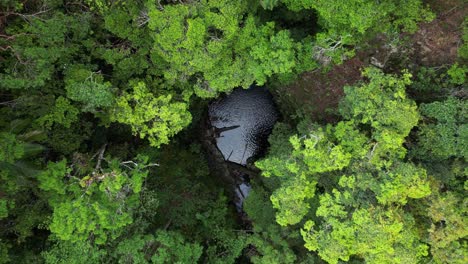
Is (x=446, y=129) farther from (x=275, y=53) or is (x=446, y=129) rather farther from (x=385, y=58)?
(x=275, y=53)

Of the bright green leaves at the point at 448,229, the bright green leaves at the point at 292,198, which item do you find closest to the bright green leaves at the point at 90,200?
the bright green leaves at the point at 292,198

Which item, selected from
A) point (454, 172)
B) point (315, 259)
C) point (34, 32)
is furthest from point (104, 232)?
point (454, 172)

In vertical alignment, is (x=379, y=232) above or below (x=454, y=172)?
below

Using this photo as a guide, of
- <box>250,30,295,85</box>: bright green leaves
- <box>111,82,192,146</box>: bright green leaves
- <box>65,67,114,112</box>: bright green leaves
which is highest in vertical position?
<box>250,30,295,85</box>: bright green leaves

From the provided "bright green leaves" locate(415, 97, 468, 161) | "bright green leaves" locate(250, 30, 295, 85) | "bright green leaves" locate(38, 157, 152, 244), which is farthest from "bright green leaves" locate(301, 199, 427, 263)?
"bright green leaves" locate(38, 157, 152, 244)

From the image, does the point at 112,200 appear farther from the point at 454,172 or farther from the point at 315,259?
the point at 454,172

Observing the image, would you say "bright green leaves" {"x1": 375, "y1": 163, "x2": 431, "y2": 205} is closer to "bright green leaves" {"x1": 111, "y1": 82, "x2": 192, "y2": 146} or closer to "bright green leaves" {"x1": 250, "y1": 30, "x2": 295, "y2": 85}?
"bright green leaves" {"x1": 250, "y1": 30, "x2": 295, "y2": 85}

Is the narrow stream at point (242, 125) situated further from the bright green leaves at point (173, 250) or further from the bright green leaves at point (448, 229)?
the bright green leaves at point (448, 229)
